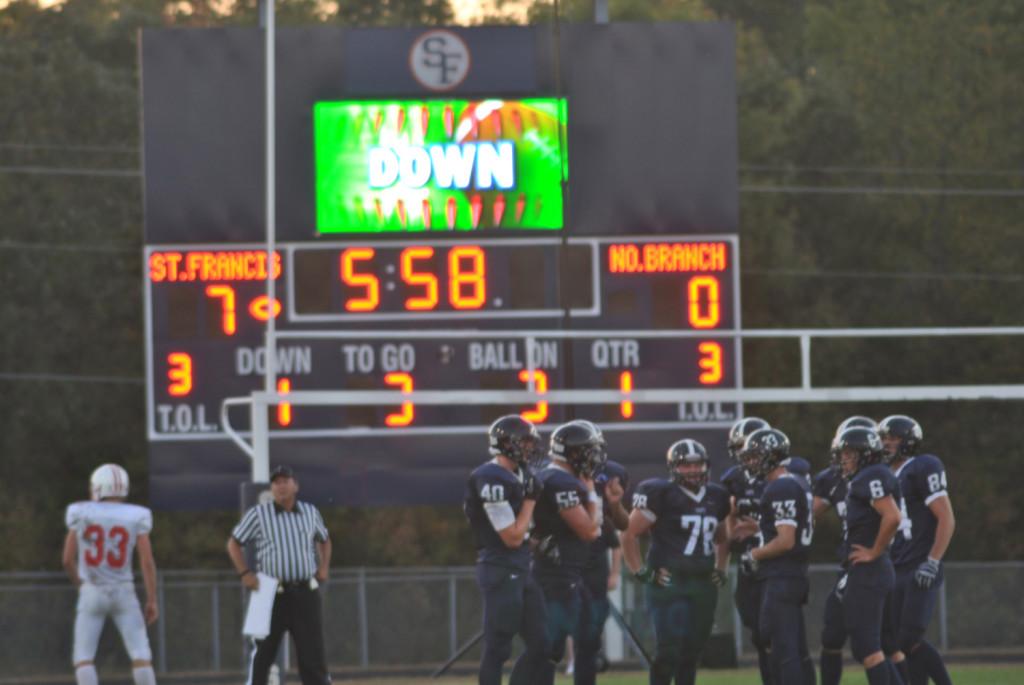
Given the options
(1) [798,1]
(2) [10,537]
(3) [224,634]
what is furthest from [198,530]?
(1) [798,1]

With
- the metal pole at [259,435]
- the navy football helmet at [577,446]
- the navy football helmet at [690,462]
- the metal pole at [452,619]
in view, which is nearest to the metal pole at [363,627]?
the metal pole at [452,619]

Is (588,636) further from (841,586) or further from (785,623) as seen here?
(841,586)

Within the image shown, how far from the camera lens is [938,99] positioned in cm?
3281

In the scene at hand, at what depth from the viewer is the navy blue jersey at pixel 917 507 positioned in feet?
39.9

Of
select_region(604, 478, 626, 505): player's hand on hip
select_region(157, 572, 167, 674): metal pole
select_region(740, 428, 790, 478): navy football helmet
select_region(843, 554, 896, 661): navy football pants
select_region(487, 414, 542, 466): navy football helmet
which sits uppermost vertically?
select_region(487, 414, 542, 466): navy football helmet

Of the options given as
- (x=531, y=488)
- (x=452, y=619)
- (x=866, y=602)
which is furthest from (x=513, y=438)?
(x=452, y=619)

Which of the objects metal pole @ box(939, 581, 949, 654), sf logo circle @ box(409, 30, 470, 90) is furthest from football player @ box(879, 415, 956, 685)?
metal pole @ box(939, 581, 949, 654)

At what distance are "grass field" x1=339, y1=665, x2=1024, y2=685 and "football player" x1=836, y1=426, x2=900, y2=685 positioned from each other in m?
4.11

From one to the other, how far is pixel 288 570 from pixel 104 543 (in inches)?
40.0

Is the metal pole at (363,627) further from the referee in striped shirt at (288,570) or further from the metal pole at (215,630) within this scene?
the referee in striped shirt at (288,570)

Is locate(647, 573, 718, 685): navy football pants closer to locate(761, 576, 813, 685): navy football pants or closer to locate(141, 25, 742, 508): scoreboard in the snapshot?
locate(761, 576, 813, 685): navy football pants

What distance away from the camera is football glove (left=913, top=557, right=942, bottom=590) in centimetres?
1198

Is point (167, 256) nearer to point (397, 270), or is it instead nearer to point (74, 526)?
point (397, 270)

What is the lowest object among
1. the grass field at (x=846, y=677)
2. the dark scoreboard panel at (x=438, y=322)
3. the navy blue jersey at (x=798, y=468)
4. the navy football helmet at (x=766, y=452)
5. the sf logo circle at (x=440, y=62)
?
the grass field at (x=846, y=677)
